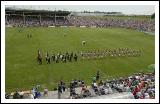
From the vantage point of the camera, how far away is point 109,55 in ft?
106

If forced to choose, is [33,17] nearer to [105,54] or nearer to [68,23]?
[68,23]

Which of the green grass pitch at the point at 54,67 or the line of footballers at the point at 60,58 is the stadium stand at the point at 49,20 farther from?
the line of footballers at the point at 60,58

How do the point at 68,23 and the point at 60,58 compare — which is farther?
the point at 68,23

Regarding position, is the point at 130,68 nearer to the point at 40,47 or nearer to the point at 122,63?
the point at 122,63

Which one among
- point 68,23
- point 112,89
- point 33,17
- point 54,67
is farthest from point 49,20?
point 112,89

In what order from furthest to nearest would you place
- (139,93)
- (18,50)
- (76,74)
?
(18,50) → (76,74) → (139,93)

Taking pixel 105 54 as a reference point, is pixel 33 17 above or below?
above

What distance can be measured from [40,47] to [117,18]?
5789cm

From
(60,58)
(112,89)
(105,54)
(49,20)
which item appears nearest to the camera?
(112,89)

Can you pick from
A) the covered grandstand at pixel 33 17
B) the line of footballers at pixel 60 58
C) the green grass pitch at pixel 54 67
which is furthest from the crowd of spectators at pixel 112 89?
the covered grandstand at pixel 33 17

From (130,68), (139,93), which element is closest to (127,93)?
(139,93)

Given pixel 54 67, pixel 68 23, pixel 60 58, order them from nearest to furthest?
pixel 54 67 → pixel 60 58 → pixel 68 23

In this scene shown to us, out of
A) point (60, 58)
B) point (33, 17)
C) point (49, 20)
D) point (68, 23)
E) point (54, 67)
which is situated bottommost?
point (54, 67)

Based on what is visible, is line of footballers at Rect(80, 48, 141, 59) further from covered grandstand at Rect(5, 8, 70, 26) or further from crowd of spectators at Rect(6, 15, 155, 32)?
covered grandstand at Rect(5, 8, 70, 26)
